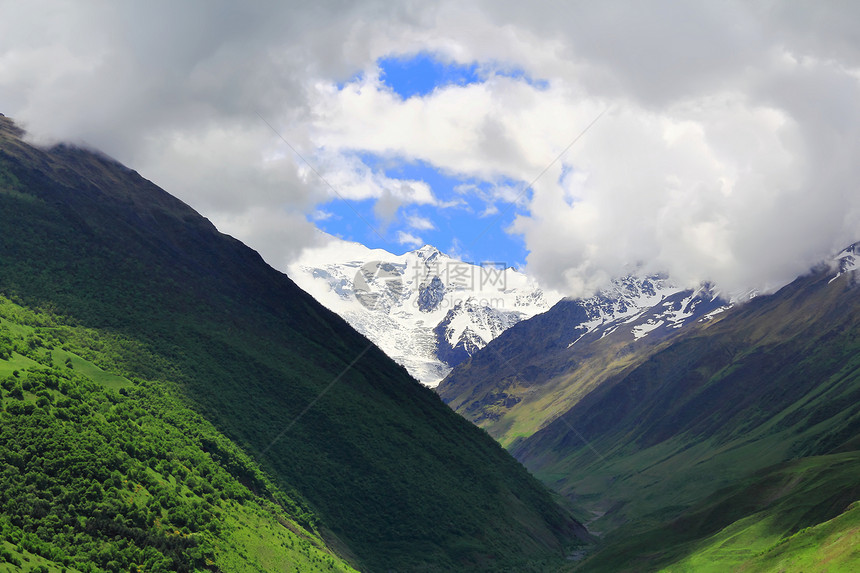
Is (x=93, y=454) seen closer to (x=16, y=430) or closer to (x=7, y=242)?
(x=16, y=430)

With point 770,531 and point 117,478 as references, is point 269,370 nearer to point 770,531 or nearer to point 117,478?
point 117,478

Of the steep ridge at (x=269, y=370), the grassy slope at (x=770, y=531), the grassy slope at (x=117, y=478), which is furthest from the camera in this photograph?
the steep ridge at (x=269, y=370)

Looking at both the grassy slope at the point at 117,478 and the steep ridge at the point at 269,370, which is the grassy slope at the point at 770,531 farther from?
the grassy slope at the point at 117,478


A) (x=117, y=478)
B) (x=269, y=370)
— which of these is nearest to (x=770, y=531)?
(x=117, y=478)

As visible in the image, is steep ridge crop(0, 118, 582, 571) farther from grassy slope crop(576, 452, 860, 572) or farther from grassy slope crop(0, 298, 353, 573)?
grassy slope crop(576, 452, 860, 572)

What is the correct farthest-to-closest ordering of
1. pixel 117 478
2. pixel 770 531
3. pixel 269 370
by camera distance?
1. pixel 269 370
2. pixel 770 531
3. pixel 117 478

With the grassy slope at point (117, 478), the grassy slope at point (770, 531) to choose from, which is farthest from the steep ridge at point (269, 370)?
the grassy slope at point (770, 531)

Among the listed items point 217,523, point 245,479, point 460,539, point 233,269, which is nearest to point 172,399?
point 245,479

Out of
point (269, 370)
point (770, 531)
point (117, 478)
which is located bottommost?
point (770, 531)
